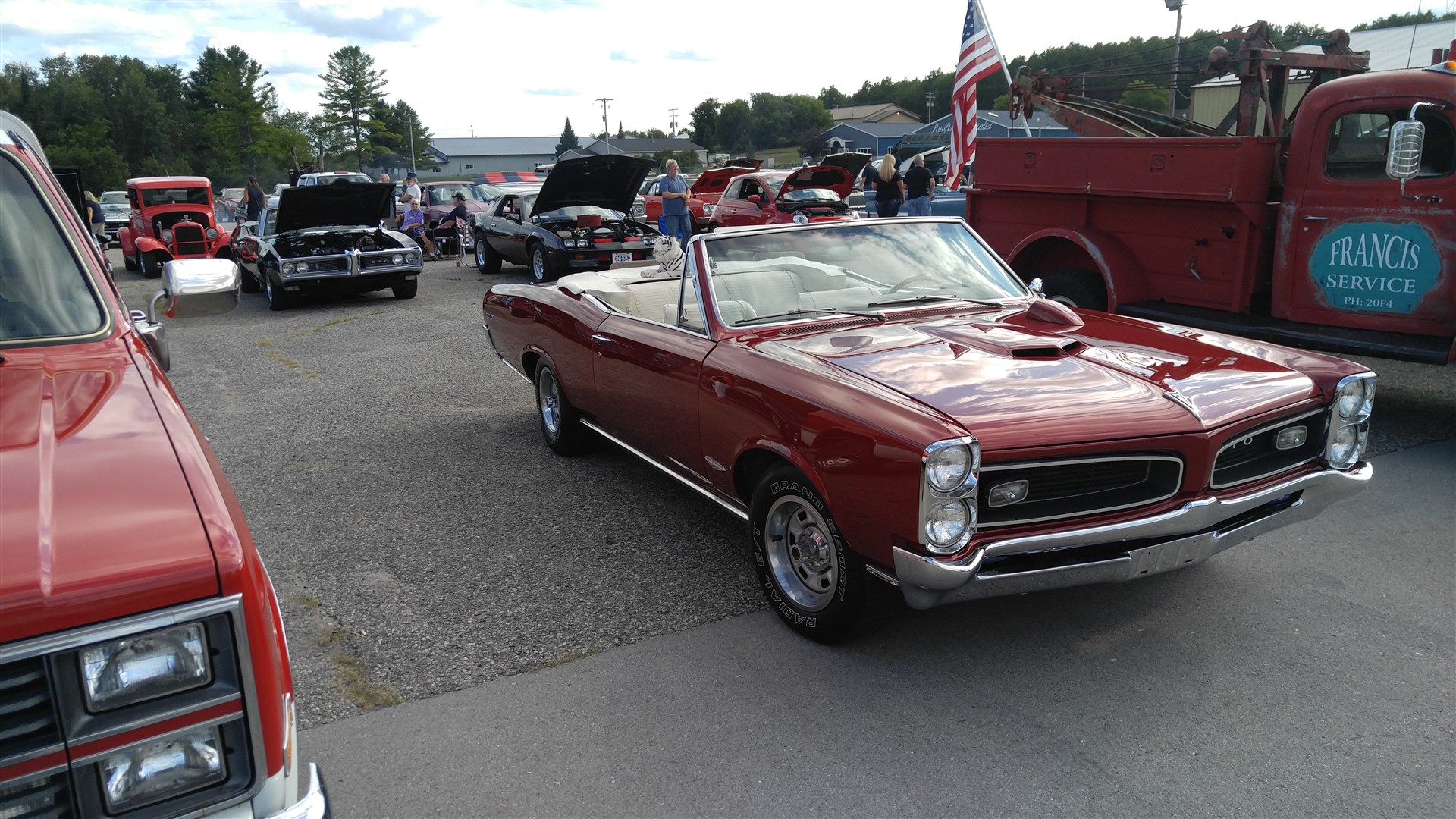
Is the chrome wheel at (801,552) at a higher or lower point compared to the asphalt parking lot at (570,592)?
higher

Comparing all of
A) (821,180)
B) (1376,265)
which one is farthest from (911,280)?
(821,180)

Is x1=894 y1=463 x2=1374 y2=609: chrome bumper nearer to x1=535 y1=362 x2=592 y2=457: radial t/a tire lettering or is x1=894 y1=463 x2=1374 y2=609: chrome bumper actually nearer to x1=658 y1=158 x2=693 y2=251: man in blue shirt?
x1=535 y1=362 x2=592 y2=457: radial t/a tire lettering

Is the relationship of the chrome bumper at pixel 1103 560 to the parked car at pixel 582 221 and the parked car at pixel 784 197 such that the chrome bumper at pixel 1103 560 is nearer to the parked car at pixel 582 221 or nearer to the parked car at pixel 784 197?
the parked car at pixel 582 221

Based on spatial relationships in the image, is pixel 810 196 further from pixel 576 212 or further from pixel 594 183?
pixel 576 212

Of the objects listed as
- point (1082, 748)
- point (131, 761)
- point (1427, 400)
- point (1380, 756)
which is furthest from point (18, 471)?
point (1427, 400)

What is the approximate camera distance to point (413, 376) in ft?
28.5

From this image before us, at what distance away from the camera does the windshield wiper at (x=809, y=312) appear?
A: 14.0 feet

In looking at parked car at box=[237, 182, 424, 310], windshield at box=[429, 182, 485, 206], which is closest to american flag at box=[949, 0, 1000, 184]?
parked car at box=[237, 182, 424, 310]

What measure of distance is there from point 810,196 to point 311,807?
15.6 meters

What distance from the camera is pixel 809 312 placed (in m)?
4.37

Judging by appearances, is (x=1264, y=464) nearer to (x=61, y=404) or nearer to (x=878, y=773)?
(x=878, y=773)

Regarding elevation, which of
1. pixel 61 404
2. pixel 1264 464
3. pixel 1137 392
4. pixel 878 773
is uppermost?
pixel 61 404

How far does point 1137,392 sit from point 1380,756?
50.9 inches

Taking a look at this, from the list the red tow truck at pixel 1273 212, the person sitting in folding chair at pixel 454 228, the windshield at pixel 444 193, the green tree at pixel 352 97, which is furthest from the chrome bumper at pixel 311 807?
the green tree at pixel 352 97
